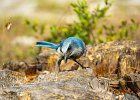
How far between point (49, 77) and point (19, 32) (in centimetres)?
1232

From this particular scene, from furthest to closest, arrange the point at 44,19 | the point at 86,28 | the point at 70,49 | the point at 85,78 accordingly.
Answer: the point at 44,19 → the point at 86,28 → the point at 70,49 → the point at 85,78

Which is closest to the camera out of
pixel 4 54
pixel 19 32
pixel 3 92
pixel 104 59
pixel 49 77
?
pixel 3 92

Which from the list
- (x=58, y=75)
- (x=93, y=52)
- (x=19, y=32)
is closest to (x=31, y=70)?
(x=93, y=52)

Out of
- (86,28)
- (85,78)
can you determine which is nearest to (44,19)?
(86,28)

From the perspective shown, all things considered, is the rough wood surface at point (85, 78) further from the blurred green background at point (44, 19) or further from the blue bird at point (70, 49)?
the blurred green background at point (44, 19)

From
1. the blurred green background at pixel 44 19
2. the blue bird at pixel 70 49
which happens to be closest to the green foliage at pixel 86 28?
the blurred green background at pixel 44 19

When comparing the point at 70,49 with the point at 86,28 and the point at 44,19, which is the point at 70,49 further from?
the point at 44,19

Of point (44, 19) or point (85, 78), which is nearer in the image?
point (85, 78)

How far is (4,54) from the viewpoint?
503 inches

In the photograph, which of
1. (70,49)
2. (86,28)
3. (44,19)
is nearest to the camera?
(70,49)

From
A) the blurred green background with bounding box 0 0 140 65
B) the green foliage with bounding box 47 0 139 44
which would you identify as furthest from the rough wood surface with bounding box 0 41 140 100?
the blurred green background with bounding box 0 0 140 65

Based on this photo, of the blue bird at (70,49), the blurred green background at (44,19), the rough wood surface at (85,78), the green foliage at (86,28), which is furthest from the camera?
the blurred green background at (44,19)

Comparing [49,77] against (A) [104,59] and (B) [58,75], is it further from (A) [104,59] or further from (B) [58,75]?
(A) [104,59]

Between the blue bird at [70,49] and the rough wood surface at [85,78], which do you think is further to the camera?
the blue bird at [70,49]
